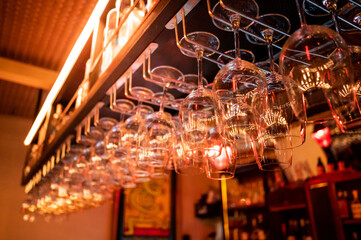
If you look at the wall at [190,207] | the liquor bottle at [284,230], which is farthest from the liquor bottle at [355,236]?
the wall at [190,207]

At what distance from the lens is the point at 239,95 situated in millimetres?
Answer: 730

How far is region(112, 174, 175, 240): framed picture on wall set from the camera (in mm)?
4883

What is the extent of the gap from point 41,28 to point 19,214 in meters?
2.89

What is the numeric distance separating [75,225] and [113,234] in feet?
1.96

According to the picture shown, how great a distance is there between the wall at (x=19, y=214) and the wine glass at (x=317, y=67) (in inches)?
181

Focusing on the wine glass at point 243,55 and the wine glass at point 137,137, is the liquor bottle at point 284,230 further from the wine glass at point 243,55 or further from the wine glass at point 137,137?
the wine glass at point 243,55

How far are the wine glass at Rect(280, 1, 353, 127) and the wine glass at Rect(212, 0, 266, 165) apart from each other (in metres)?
0.11

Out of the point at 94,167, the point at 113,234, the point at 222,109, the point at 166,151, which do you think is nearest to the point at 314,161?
the point at 94,167

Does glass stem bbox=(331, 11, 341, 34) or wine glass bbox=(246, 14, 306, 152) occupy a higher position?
glass stem bbox=(331, 11, 341, 34)

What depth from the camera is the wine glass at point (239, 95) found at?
70cm

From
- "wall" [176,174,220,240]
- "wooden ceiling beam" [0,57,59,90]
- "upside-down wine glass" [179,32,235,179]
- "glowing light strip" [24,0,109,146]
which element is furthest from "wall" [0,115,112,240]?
"upside-down wine glass" [179,32,235,179]

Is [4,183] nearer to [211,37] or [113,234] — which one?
[113,234]

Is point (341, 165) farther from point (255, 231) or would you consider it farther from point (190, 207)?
point (190, 207)

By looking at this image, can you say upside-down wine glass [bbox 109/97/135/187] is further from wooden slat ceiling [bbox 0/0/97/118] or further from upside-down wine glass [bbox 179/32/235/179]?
Answer: wooden slat ceiling [bbox 0/0/97/118]
